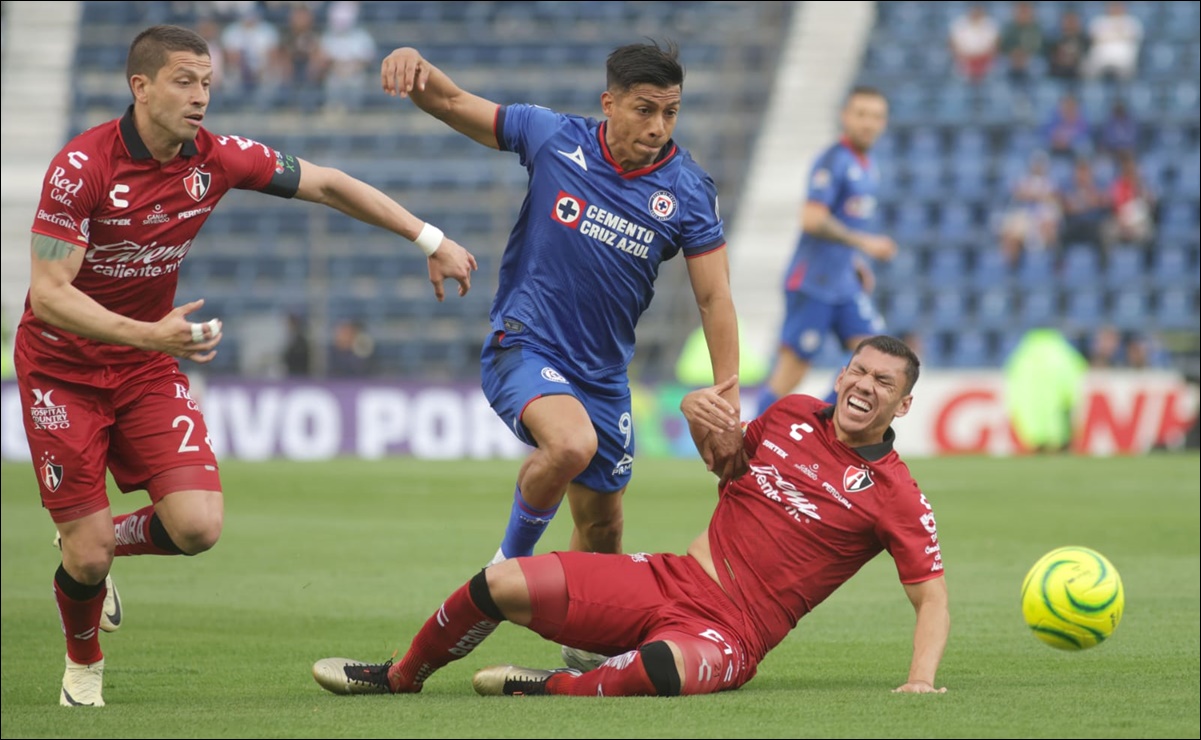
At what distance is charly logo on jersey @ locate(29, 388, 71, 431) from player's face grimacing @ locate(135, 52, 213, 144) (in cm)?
109

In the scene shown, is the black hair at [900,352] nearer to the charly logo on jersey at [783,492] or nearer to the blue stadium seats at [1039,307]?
the charly logo on jersey at [783,492]

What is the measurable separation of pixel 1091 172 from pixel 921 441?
6347 mm

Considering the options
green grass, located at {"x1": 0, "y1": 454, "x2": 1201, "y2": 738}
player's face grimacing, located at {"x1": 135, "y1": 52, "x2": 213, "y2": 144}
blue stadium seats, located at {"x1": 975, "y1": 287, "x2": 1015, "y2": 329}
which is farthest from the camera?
blue stadium seats, located at {"x1": 975, "y1": 287, "x2": 1015, "y2": 329}

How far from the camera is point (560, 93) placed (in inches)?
1027

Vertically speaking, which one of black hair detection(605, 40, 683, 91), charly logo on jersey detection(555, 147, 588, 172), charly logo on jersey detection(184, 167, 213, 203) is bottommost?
charly logo on jersey detection(184, 167, 213, 203)

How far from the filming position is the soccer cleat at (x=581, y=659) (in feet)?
21.5

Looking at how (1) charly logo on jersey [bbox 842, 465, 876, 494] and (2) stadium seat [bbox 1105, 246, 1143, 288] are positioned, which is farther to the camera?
(2) stadium seat [bbox 1105, 246, 1143, 288]

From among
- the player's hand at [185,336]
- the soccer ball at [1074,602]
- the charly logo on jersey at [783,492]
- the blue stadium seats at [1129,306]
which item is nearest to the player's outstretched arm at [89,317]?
the player's hand at [185,336]

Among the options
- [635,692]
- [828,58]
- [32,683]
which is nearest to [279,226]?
[828,58]

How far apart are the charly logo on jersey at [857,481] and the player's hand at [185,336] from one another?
2216mm

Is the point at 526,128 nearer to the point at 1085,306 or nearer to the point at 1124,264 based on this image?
the point at 1085,306

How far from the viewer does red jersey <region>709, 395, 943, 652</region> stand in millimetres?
5770

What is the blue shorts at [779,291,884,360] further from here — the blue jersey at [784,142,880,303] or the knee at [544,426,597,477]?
the knee at [544,426,597,477]

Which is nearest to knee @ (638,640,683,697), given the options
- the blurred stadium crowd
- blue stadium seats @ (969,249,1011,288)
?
the blurred stadium crowd
